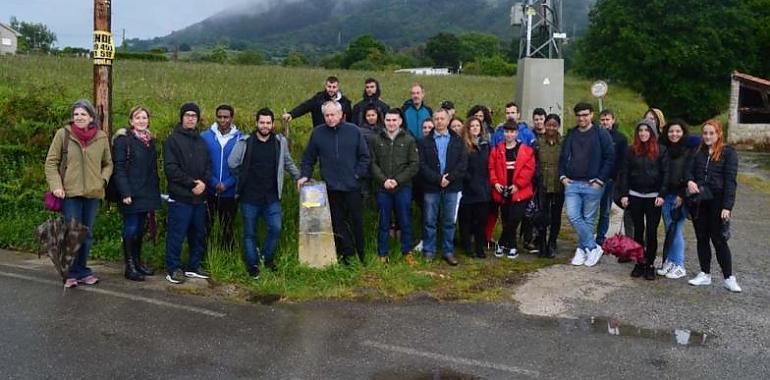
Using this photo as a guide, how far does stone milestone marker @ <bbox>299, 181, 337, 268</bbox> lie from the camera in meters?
7.42

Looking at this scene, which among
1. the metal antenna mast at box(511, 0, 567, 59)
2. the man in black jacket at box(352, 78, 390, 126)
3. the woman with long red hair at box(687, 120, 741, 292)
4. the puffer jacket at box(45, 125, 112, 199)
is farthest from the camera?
the metal antenna mast at box(511, 0, 567, 59)

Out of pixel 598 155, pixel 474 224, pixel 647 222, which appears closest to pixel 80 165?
pixel 474 224

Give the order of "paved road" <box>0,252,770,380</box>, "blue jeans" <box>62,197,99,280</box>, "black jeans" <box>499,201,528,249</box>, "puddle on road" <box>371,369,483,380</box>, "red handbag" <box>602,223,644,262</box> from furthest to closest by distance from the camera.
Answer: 1. "black jeans" <box>499,201,528,249</box>
2. "red handbag" <box>602,223,644,262</box>
3. "blue jeans" <box>62,197,99,280</box>
4. "paved road" <box>0,252,770,380</box>
5. "puddle on road" <box>371,369,483,380</box>

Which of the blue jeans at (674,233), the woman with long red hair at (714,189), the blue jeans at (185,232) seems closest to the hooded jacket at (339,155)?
the blue jeans at (185,232)

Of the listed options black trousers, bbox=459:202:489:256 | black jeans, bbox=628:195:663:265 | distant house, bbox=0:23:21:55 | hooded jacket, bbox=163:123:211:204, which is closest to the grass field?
black trousers, bbox=459:202:489:256

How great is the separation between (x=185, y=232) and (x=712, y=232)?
520cm

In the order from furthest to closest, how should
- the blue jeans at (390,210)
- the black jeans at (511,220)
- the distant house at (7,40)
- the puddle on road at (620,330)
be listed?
the distant house at (7,40) < the black jeans at (511,220) < the blue jeans at (390,210) < the puddle on road at (620,330)

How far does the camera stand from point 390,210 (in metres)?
7.90

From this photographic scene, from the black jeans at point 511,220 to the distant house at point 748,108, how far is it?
22327 millimetres

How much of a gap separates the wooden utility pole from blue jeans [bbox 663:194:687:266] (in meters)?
6.21

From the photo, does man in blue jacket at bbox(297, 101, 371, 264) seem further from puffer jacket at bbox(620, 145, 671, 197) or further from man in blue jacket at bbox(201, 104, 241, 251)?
puffer jacket at bbox(620, 145, 671, 197)

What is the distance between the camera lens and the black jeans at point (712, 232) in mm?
6996

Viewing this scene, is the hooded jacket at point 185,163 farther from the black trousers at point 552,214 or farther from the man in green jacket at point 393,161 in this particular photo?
the black trousers at point 552,214

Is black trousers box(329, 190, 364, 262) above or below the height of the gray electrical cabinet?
below
